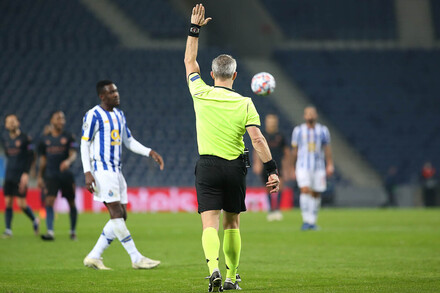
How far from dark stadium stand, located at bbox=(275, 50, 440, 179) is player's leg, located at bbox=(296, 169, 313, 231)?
1522 cm

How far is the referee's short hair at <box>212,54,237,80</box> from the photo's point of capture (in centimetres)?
629

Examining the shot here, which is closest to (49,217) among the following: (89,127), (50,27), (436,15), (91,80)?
(89,127)

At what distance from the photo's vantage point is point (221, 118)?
6348 mm

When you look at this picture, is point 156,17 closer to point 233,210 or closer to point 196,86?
point 196,86

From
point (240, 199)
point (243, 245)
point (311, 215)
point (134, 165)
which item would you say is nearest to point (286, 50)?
point (134, 165)

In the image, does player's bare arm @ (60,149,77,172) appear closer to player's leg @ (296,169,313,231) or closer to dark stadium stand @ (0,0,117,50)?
player's leg @ (296,169,313,231)

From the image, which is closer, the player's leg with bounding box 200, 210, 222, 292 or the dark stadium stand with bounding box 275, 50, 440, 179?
the player's leg with bounding box 200, 210, 222, 292

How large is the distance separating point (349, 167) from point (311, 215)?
1573 centimetres

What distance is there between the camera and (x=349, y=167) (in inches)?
1180

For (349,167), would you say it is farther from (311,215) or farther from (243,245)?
(243,245)

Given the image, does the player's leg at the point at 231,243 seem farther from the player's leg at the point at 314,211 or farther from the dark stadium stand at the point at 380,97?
the dark stadium stand at the point at 380,97

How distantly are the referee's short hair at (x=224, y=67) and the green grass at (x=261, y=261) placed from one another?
191cm

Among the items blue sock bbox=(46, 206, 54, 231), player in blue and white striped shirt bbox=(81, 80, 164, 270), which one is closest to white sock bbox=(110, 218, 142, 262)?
player in blue and white striped shirt bbox=(81, 80, 164, 270)

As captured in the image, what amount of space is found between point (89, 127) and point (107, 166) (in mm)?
490
